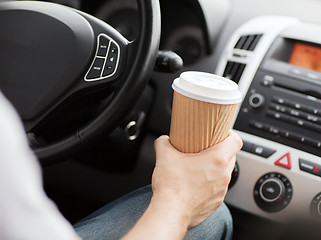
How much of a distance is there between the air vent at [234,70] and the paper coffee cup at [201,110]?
424 mm

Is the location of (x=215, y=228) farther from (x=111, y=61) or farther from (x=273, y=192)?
(x=111, y=61)

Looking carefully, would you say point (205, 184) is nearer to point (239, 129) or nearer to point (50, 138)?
point (239, 129)

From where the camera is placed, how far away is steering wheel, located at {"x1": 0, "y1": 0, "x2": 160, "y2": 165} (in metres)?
0.81

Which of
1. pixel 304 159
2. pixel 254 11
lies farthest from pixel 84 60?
pixel 254 11

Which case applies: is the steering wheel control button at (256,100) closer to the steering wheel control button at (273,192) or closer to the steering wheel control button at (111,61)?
the steering wheel control button at (273,192)

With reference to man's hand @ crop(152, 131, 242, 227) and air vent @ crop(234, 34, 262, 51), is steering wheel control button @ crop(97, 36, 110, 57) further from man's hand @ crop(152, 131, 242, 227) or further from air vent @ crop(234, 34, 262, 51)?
air vent @ crop(234, 34, 262, 51)

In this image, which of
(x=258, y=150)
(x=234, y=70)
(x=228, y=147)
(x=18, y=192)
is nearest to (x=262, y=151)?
(x=258, y=150)

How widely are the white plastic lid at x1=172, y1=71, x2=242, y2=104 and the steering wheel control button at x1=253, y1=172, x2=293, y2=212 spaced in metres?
0.42

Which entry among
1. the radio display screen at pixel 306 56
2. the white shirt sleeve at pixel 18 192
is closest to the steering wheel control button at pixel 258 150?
the radio display screen at pixel 306 56

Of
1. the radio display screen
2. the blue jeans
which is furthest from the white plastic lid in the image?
the radio display screen

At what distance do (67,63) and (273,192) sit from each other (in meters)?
0.60

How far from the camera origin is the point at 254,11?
4.27 ft

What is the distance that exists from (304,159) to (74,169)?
88 centimetres

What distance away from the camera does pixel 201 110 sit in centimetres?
67
